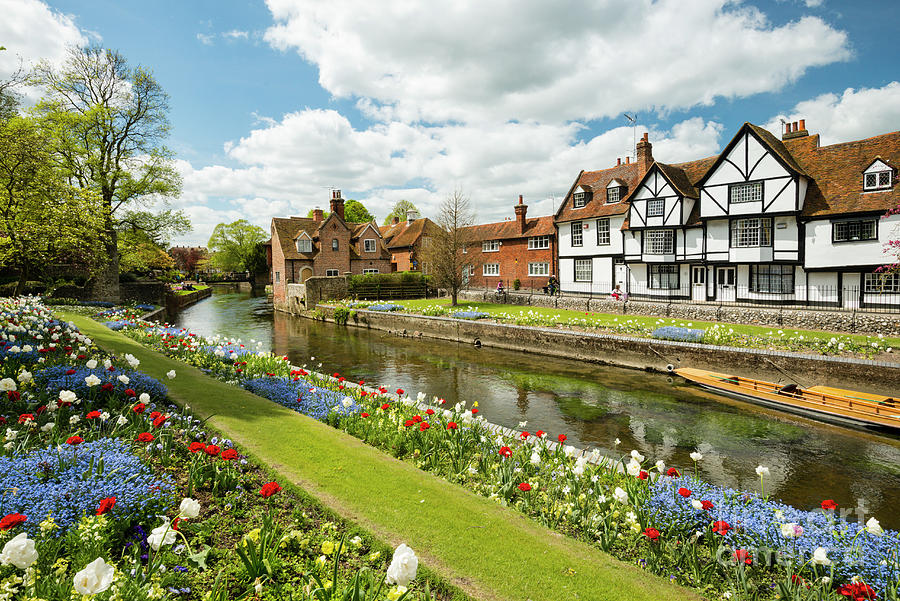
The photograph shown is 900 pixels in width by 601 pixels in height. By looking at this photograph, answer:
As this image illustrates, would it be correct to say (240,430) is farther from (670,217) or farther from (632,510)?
(670,217)

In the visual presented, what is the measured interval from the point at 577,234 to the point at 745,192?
12421mm

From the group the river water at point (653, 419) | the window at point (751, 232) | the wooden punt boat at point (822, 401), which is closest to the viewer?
the river water at point (653, 419)

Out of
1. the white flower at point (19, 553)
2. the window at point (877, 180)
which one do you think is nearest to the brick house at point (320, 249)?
the window at point (877, 180)

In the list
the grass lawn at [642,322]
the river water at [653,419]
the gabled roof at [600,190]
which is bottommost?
the river water at [653,419]

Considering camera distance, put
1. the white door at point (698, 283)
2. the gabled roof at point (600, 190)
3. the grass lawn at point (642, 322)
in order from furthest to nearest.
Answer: the gabled roof at point (600, 190) < the white door at point (698, 283) < the grass lawn at point (642, 322)

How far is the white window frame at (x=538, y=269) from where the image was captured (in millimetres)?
42344

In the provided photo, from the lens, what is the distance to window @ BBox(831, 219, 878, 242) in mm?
23250

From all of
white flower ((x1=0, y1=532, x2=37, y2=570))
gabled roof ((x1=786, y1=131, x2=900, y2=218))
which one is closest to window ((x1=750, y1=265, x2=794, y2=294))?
gabled roof ((x1=786, y1=131, x2=900, y2=218))

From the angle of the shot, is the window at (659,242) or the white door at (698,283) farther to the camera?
the window at (659,242)

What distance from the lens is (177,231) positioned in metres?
35.3

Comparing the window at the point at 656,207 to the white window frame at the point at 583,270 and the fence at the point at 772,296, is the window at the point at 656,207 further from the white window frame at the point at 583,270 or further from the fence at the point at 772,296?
the white window frame at the point at 583,270

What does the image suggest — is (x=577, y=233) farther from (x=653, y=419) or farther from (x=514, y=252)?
(x=653, y=419)

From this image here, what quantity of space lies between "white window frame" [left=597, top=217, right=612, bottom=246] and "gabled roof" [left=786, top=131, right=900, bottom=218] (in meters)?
12.0

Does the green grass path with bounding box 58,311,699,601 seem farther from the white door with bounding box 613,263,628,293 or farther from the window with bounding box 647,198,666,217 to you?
the white door with bounding box 613,263,628,293
